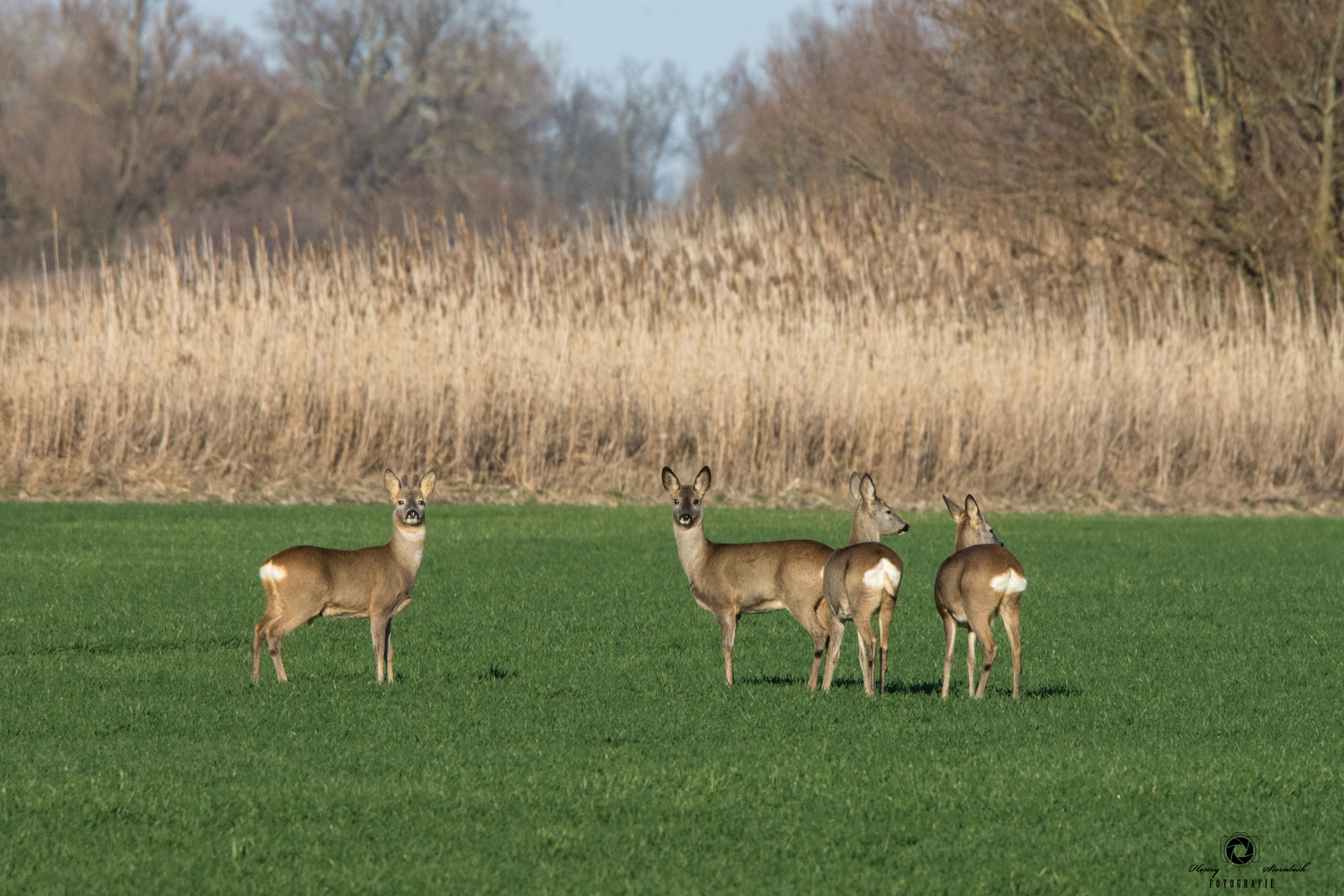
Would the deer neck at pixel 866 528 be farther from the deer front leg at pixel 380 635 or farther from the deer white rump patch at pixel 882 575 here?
the deer front leg at pixel 380 635

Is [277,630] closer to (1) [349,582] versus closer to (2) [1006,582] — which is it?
(1) [349,582]

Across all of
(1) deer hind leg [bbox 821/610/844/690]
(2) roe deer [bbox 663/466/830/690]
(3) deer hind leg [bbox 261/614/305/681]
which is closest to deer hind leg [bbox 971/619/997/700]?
(1) deer hind leg [bbox 821/610/844/690]

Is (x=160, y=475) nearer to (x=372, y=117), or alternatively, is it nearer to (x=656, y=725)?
(x=656, y=725)

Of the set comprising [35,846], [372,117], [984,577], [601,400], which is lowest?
[35,846]

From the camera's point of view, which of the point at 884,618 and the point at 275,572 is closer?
the point at 884,618

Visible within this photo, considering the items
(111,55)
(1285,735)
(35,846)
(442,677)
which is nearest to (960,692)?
(1285,735)

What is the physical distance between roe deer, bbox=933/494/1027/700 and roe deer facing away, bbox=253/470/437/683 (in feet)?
6.73

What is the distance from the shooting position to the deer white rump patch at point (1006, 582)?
5.45m

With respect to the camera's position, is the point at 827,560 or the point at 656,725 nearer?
the point at 656,725

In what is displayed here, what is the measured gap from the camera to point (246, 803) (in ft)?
14.5

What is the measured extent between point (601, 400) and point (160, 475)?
437 centimetres

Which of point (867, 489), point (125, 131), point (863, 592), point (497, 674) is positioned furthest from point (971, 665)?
point (125, 131)

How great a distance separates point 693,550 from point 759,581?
0.36 metres

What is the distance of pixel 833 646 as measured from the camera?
596cm
